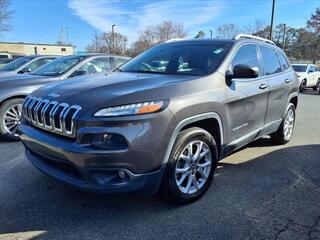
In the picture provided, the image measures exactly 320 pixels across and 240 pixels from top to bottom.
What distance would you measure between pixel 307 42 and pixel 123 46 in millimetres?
28487

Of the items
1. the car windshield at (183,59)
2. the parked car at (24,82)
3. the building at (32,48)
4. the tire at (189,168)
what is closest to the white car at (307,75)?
the parked car at (24,82)

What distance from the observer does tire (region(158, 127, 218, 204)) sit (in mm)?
3018

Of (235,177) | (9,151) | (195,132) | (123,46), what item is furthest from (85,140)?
(123,46)

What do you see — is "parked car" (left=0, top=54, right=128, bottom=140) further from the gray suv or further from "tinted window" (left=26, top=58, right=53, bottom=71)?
"tinted window" (left=26, top=58, right=53, bottom=71)

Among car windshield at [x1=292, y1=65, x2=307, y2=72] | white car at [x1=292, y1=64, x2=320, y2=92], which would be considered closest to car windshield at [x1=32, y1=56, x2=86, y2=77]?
white car at [x1=292, y1=64, x2=320, y2=92]

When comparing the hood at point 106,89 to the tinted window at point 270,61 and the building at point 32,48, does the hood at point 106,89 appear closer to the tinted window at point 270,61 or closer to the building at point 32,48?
the tinted window at point 270,61

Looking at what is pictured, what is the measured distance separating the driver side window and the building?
64.0 m

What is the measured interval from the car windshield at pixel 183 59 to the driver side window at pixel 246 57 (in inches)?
6.4

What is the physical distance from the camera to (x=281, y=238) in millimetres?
2699

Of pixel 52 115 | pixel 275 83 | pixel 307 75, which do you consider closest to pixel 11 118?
pixel 52 115

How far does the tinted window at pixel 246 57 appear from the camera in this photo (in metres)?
3.91

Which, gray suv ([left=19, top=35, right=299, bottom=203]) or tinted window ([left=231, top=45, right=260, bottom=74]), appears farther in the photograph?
tinted window ([left=231, top=45, right=260, bottom=74])

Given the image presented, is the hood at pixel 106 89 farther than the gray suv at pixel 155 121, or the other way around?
the hood at pixel 106 89


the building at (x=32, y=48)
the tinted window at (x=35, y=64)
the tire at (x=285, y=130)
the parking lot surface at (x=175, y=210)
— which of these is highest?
the building at (x=32, y=48)
